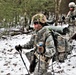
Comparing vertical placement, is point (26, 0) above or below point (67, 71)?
above

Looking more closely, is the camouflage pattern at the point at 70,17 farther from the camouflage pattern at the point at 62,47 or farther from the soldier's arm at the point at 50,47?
the soldier's arm at the point at 50,47

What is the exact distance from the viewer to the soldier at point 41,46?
6.00m

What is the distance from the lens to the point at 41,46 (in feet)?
19.9

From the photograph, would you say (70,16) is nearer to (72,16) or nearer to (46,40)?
(72,16)

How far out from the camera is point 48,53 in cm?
600

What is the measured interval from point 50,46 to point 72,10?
20.6 ft

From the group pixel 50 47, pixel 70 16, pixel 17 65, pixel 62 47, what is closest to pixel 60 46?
pixel 62 47

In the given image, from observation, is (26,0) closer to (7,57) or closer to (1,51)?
(1,51)

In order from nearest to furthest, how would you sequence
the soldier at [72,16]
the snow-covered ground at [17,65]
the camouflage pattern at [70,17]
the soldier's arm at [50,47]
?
the soldier's arm at [50,47] < the snow-covered ground at [17,65] < the soldier at [72,16] < the camouflage pattern at [70,17]

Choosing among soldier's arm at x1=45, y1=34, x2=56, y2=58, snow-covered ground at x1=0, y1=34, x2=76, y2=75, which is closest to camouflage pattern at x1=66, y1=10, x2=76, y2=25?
snow-covered ground at x1=0, y1=34, x2=76, y2=75

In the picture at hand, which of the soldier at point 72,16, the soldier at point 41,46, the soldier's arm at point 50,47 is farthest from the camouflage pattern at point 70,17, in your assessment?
the soldier's arm at point 50,47

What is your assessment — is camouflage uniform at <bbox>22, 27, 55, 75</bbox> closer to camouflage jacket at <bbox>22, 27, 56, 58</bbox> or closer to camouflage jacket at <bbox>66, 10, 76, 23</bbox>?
camouflage jacket at <bbox>22, 27, 56, 58</bbox>

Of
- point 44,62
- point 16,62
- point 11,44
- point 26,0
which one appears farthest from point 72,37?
point 26,0

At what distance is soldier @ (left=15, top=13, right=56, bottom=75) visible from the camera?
6.00m
